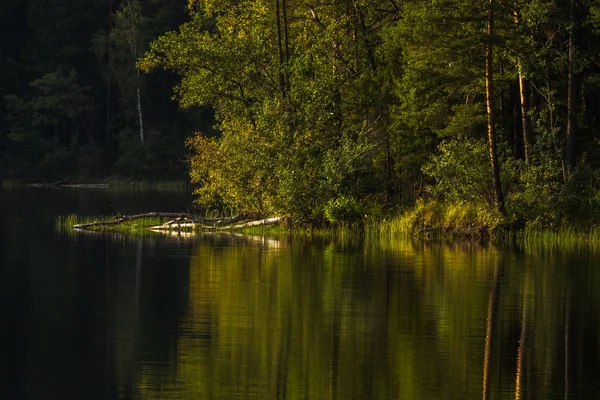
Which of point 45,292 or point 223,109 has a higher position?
point 223,109

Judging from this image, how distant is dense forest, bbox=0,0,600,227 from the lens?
41.1 m

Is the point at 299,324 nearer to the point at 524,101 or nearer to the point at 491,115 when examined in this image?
the point at 491,115

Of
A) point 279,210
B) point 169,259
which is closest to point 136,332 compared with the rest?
point 169,259

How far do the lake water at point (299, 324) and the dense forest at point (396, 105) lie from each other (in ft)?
24.4

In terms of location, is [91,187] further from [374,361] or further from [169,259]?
[374,361]

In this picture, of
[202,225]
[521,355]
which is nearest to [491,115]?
[202,225]

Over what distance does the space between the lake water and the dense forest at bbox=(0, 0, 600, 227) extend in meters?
7.45

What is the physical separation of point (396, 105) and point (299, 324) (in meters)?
29.2

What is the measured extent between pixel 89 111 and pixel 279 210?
6087 centimetres

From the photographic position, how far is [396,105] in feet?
158

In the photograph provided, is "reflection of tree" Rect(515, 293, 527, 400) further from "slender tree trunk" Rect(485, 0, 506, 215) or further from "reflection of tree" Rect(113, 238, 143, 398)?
"slender tree trunk" Rect(485, 0, 506, 215)

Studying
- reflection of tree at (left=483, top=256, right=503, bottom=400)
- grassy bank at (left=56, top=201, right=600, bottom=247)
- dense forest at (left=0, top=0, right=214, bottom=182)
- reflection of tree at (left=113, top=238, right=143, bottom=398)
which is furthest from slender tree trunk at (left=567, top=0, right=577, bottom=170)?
dense forest at (left=0, top=0, right=214, bottom=182)

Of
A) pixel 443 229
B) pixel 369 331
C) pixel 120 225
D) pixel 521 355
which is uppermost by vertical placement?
pixel 120 225

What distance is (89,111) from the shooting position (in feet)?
336
